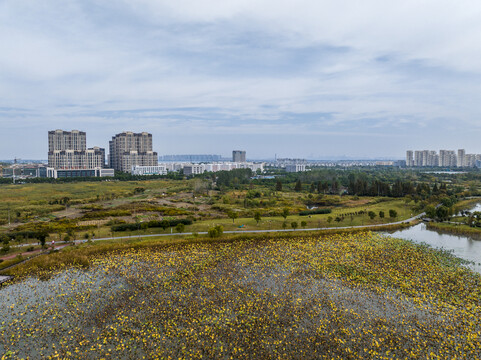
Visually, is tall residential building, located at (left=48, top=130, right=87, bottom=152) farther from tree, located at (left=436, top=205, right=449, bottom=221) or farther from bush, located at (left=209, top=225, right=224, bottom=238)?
tree, located at (left=436, top=205, right=449, bottom=221)

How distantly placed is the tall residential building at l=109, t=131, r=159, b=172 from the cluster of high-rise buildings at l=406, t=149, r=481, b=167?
154603mm

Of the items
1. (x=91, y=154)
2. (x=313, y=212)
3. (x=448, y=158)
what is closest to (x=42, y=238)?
(x=313, y=212)

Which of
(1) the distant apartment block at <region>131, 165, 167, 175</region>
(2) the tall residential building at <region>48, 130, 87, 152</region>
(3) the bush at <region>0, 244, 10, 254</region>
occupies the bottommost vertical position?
(3) the bush at <region>0, 244, 10, 254</region>

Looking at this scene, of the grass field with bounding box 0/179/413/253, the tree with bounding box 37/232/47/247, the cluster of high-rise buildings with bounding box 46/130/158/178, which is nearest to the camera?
the tree with bounding box 37/232/47/247

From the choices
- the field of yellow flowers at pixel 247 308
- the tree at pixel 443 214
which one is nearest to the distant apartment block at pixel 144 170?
the field of yellow flowers at pixel 247 308

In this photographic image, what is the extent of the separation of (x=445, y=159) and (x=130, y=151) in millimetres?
167060

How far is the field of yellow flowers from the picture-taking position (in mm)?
12625

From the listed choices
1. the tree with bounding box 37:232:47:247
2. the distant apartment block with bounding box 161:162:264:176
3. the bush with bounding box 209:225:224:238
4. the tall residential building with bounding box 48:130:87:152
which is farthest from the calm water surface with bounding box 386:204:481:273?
the tall residential building with bounding box 48:130:87:152

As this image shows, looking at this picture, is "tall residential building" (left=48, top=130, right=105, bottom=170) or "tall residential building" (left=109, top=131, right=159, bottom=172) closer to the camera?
"tall residential building" (left=48, top=130, right=105, bottom=170)

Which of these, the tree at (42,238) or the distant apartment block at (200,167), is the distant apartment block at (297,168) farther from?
the tree at (42,238)

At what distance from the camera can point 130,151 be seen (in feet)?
404

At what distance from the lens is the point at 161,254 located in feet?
78.1

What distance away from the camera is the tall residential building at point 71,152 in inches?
4210

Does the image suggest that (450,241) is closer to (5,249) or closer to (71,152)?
(5,249)
